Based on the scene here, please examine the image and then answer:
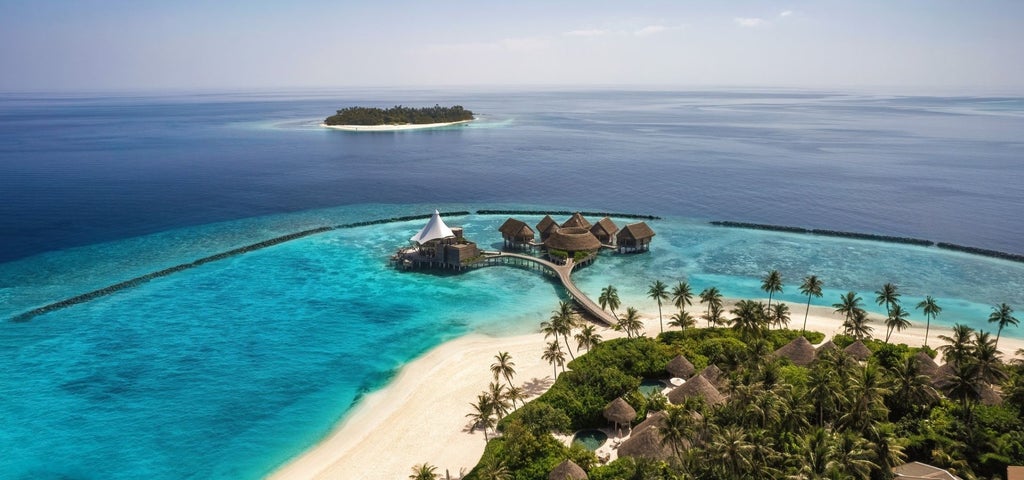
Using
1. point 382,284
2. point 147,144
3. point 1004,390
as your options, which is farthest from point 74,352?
point 147,144

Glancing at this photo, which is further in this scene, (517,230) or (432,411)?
(517,230)

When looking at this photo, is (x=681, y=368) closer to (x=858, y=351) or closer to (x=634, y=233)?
(x=858, y=351)

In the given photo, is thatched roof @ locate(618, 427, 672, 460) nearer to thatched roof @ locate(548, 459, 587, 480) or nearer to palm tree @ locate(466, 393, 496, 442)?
thatched roof @ locate(548, 459, 587, 480)

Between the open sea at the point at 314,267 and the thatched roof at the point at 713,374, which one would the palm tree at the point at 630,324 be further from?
the open sea at the point at 314,267

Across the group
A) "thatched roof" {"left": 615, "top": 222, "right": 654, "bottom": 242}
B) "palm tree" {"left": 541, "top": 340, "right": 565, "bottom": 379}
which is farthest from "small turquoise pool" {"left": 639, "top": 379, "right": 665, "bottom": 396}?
"thatched roof" {"left": 615, "top": 222, "right": 654, "bottom": 242}

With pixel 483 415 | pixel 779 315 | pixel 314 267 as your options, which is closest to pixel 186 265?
pixel 314 267

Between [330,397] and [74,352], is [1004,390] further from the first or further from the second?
[74,352]

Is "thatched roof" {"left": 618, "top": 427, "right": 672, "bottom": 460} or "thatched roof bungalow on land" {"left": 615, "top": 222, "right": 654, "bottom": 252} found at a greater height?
"thatched roof bungalow on land" {"left": 615, "top": 222, "right": 654, "bottom": 252}
